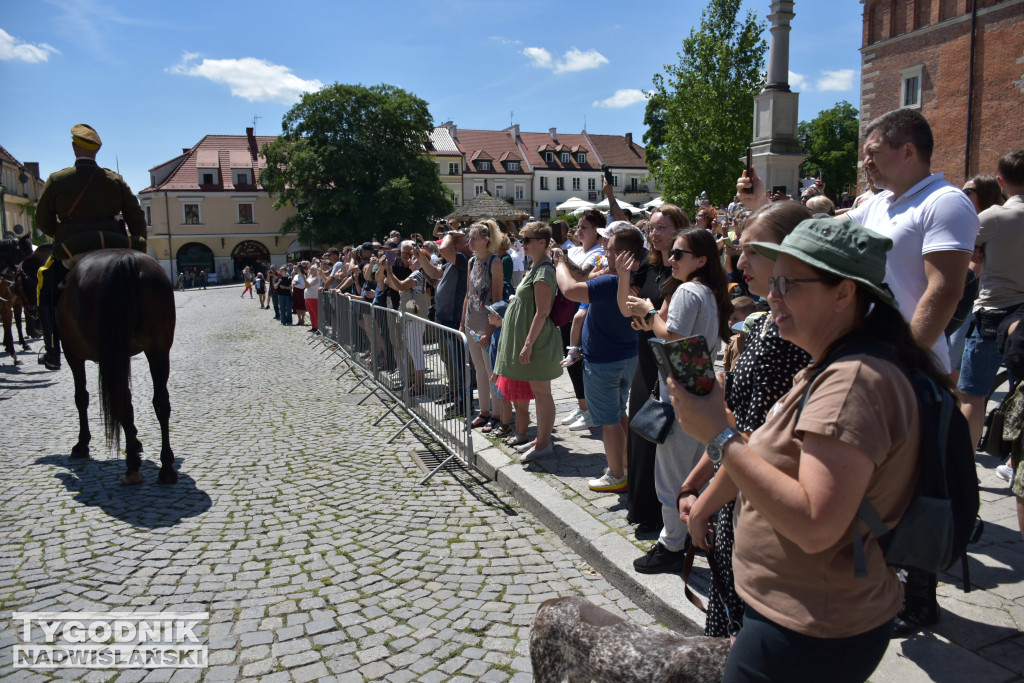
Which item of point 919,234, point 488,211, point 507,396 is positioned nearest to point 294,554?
point 507,396

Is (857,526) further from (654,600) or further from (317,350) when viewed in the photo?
(317,350)

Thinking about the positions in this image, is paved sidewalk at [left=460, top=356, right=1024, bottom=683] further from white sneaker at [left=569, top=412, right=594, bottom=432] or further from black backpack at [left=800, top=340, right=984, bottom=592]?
black backpack at [left=800, top=340, right=984, bottom=592]

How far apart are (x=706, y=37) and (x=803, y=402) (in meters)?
42.1

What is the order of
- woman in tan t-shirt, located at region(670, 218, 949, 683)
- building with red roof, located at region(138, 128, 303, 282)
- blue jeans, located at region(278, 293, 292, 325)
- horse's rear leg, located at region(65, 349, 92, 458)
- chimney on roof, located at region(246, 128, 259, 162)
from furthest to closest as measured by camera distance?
1. chimney on roof, located at region(246, 128, 259, 162)
2. building with red roof, located at region(138, 128, 303, 282)
3. blue jeans, located at region(278, 293, 292, 325)
4. horse's rear leg, located at region(65, 349, 92, 458)
5. woman in tan t-shirt, located at region(670, 218, 949, 683)

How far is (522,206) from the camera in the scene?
81000 mm

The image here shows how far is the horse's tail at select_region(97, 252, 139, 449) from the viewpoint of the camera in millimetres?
5805

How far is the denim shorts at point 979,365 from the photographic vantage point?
4.50m

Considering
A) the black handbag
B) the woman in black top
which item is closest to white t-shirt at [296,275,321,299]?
the woman in black top

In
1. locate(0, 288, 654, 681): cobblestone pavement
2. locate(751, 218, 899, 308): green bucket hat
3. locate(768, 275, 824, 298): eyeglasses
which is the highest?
locate(751, 218, 899, 308): green bucket hat

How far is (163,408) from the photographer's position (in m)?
6.22

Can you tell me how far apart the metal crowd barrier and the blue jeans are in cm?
1163

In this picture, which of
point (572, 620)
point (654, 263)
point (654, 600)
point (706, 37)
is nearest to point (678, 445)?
point (654, 600)

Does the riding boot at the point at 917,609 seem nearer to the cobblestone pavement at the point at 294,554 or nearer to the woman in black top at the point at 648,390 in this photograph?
the cobblestone pavement at the point at 294,554

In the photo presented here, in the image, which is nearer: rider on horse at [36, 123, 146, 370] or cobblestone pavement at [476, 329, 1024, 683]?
cobblestone pavement at [476, 329, 1024, 683]
